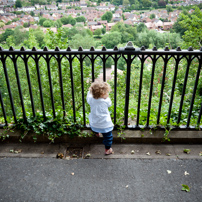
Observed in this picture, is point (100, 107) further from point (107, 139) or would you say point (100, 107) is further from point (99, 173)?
point (99, 173)

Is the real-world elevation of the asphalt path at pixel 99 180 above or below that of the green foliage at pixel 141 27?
above

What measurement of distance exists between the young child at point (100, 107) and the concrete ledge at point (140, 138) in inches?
15.0

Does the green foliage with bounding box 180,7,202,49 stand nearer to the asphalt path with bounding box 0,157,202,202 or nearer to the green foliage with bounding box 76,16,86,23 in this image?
the asphalt path with bounding box 0,157,202,202

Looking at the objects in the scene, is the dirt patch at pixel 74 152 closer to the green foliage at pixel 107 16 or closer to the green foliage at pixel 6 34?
the green foliage at pixel 6 34

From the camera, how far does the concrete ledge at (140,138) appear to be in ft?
10.3

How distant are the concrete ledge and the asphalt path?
0.42 meters

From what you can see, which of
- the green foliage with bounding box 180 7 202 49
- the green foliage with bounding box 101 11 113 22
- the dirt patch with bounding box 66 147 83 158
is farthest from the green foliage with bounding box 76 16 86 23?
the dirt patch with bounding box 66 147 83 158

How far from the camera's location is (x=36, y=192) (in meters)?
2.31

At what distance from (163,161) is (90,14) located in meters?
43.6


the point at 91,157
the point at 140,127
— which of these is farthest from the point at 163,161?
the point at 91,157

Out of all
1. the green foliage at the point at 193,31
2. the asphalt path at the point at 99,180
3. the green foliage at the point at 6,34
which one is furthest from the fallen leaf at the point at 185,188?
the green foliage at the point at 6,34

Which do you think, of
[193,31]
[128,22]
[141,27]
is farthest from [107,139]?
[128,22]

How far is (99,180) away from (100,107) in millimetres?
945

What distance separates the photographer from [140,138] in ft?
10.3
